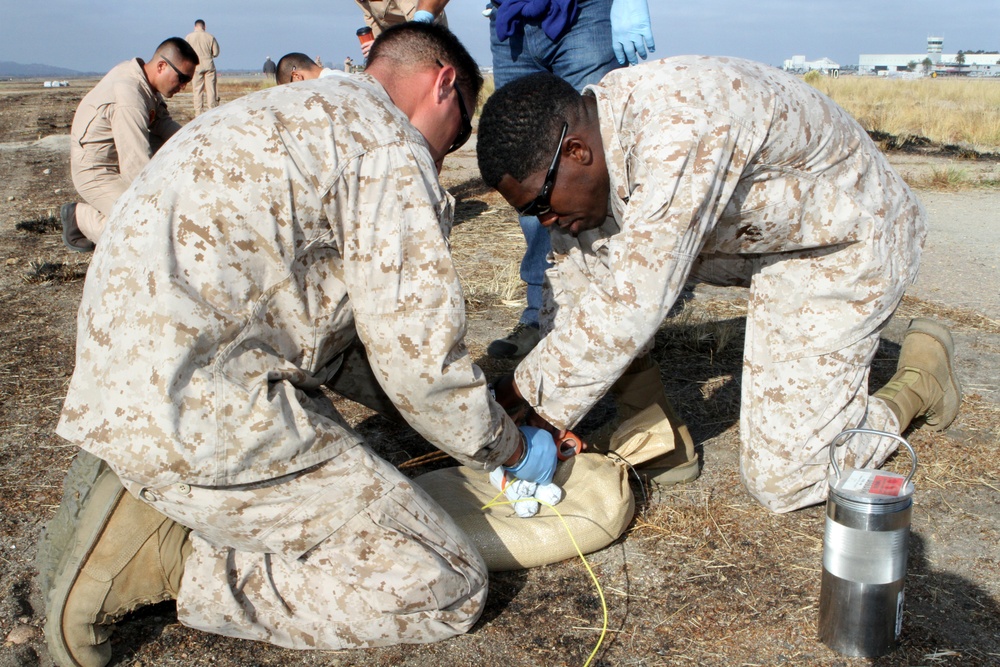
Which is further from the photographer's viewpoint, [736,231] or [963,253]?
[963,253]

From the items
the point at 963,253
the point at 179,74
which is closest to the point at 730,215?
the point at 963,253

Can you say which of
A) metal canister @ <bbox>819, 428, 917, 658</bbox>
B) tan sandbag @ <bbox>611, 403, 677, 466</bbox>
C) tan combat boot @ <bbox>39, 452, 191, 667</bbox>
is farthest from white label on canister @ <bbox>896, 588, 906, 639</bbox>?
tan combat boot @ <bbox>39, 452, 191, 667</bbox>

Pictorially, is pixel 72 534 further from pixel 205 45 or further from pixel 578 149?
pixel 205 45

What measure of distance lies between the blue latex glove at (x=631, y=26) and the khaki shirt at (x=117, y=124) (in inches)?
148

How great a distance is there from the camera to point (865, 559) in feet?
7.11

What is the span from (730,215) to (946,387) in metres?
1.45

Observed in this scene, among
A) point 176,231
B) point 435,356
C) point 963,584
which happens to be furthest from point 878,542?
point 176,231

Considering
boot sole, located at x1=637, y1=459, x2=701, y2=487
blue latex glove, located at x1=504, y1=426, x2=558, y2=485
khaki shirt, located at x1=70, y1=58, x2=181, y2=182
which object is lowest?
boot sole, located at x1=637, y1=459, x2=701, y2=487

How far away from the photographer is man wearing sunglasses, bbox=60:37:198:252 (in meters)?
6.31

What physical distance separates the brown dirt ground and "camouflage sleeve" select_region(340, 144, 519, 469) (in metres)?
0.79

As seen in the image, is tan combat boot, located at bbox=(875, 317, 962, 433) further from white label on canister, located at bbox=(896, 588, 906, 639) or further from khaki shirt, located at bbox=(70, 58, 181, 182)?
khaki shirt, located at bbox=(70, 58, 181, 182)

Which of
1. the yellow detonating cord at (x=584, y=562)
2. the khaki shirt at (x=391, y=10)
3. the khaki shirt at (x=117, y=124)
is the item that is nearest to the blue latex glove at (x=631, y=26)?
the khaki shirt at (x=391, y=10)

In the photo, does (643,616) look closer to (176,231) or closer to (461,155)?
(176,231)

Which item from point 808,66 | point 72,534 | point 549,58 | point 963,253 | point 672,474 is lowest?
point 808,66
